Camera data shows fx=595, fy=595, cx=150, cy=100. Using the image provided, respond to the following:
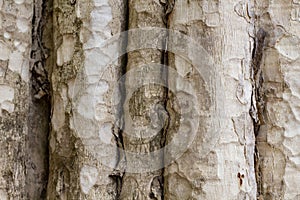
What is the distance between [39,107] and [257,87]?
475mm

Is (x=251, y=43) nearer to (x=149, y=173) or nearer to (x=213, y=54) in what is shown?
(x=213, y=54)

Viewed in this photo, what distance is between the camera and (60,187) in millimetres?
1214

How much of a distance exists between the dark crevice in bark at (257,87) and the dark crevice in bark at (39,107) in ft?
1.46

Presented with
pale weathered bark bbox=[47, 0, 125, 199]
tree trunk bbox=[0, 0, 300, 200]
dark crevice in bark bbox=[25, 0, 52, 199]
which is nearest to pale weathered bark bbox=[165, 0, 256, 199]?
tree trunk bbox=[0, 0, 300, 200]

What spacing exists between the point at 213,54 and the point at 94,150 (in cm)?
30

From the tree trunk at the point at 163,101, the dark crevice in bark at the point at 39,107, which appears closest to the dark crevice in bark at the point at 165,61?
the tree trunk at the point at 163,101

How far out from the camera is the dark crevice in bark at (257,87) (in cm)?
120

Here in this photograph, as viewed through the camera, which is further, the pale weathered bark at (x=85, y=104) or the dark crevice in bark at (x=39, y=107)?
the dark crevice in bark at (x=39, y=107)

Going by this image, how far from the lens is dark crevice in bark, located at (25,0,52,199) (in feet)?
4.24

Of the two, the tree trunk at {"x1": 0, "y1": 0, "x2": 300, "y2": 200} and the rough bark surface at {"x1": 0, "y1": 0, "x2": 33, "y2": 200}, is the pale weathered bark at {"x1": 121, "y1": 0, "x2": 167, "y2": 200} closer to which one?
the tree trunk at {"x1": 0, "y1": 0, "x2": 300, "y2": 200}

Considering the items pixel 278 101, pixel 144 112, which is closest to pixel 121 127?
pixel 144 112

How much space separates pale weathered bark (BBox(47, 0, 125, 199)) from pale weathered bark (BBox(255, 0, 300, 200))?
0.97ft

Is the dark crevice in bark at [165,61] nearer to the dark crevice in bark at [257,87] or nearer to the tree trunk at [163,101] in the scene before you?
the tree trunk at [163,101]

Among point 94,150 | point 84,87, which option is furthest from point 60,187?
point 84,87
